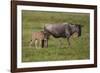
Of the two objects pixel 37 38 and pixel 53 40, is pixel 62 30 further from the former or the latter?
pixel 37 38

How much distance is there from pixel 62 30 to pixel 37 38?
24 cm

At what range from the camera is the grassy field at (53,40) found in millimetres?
1771

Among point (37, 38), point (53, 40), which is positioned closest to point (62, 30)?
point (53, 40)

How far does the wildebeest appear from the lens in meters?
1.80

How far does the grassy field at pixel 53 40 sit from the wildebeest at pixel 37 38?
0.03 m

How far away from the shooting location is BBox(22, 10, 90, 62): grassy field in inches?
69.7

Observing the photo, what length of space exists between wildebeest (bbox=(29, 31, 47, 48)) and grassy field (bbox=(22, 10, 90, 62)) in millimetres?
30

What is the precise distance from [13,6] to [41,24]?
283 millimetres

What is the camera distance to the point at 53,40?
1.86m

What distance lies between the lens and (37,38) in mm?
1812

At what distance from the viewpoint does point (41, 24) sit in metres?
1.82

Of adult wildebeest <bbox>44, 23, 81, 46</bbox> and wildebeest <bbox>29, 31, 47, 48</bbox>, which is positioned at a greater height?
adult wildebeest <bbox>44, 23, 81, 46</bbox>

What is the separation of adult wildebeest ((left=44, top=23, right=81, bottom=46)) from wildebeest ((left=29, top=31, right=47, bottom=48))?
5cm

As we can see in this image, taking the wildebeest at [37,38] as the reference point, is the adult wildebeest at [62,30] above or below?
above
